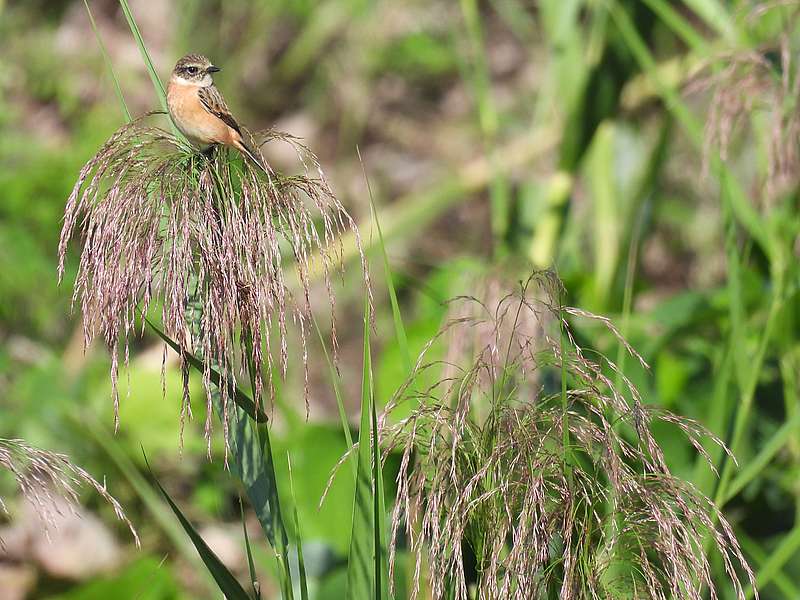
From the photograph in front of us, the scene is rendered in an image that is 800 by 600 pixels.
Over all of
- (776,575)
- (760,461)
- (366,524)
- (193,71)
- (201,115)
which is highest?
(193,71)

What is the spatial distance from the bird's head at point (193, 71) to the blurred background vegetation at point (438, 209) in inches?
6.5

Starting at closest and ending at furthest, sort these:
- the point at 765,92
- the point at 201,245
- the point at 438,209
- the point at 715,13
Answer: the point at 201,245
the point at 765,92
the point at 715,13
the point at 438,209

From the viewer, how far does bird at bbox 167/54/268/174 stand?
5.03 feet

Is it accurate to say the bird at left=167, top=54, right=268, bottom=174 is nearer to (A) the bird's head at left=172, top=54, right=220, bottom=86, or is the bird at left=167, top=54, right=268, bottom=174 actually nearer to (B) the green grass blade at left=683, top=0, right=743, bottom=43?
(A) the bird's head at left=172, top=54, right=220, bottom=86


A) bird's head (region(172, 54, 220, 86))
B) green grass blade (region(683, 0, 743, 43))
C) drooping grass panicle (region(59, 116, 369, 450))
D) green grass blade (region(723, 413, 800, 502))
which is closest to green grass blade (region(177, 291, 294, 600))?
drooping grass panicle (region(59, 116, 369, 450))

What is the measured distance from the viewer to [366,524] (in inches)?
52.9

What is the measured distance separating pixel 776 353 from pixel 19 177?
2.55 metres

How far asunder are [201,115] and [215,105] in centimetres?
9

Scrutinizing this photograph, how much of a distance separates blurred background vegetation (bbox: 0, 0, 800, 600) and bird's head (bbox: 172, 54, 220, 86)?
16 cm

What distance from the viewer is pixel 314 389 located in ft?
14.3

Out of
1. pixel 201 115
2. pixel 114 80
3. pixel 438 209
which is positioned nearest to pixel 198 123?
pixel 201 115

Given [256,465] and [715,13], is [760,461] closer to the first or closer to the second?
[256,465]

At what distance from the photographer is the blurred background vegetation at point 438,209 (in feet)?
7.51

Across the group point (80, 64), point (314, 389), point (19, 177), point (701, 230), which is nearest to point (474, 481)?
point (19, 177)
